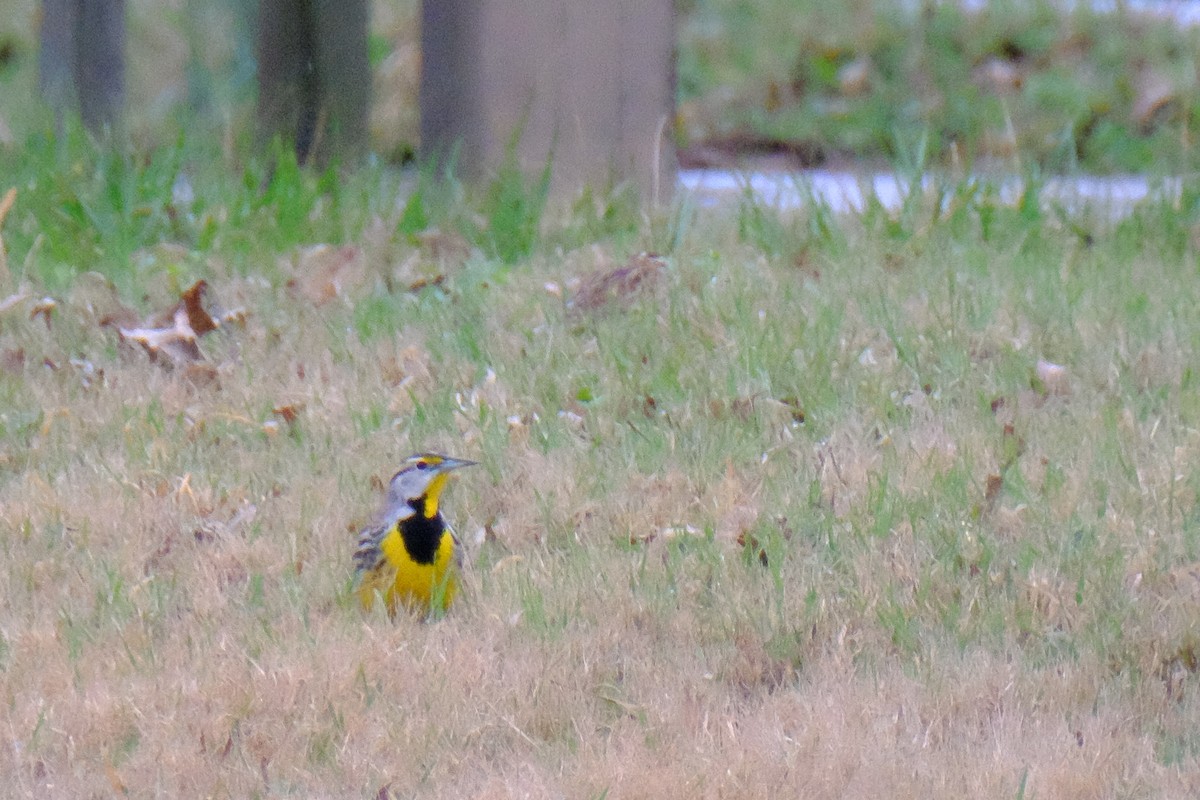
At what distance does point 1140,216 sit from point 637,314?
2621 mm

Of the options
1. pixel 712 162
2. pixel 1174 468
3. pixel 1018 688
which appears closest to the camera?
pixel 1018 688

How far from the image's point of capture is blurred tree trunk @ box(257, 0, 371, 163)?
8.73 m

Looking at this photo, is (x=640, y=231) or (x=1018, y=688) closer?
(x=1018, y=688)

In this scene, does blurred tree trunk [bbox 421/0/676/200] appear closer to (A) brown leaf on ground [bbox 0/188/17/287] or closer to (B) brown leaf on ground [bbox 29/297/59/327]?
(A) brown leaf on ground [bbox 0/188/17/287]

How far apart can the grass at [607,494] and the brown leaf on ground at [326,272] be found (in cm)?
2

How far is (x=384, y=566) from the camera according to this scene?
4.70 metres

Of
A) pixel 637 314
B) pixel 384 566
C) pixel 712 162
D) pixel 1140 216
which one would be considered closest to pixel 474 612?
pixel 384 566

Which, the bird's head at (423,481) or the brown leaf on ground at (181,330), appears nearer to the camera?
the bird's head at (423,481)

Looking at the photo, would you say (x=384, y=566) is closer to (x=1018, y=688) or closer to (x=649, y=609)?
(x=649, y=609)

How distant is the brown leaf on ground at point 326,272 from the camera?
7.07 meters

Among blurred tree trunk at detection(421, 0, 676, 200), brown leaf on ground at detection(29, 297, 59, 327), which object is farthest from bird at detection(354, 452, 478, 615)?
blurred tree trunk at detection(421, 0, 676, 200)

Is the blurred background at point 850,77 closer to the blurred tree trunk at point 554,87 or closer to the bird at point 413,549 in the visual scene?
the blurred tree trunk at point 554,87

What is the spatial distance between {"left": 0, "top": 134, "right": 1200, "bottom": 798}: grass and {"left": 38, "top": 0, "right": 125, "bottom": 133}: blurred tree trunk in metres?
1.26

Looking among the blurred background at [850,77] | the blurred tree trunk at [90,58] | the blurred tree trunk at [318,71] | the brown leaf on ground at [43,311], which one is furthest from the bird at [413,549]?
the blurred tree trunk at [90,58]
